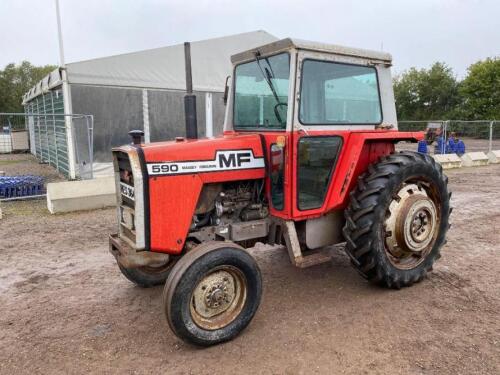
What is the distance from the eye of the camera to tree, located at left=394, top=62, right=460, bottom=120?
34.7m

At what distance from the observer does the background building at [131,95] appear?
10.5 metres

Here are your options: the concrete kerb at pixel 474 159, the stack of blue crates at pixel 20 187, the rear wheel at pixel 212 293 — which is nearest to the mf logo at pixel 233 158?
the rear wheel at pixel 212 293

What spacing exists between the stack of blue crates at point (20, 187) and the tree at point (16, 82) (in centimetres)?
3405

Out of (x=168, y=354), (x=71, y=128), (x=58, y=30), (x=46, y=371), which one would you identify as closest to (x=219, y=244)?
(x=168, y=354)

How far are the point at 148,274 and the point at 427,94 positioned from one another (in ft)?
119

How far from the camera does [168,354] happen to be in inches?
121

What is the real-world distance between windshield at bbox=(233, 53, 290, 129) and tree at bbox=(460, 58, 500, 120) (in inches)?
1171

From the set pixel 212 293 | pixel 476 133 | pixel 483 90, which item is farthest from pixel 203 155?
pixel 483 90

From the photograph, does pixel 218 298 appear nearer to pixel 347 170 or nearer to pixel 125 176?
pixel 125 176

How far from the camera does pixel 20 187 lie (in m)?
8.84

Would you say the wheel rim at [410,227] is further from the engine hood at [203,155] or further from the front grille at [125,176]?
the front grille at [125,176]

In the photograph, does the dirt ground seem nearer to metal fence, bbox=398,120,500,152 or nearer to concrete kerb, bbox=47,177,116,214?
concrete kerb, bbox=47,177,116,214

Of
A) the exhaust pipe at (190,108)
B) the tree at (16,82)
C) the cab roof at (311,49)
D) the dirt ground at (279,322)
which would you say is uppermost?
the tree at (16,82)

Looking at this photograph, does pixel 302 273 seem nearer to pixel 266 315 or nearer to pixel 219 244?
pixel 266 315
